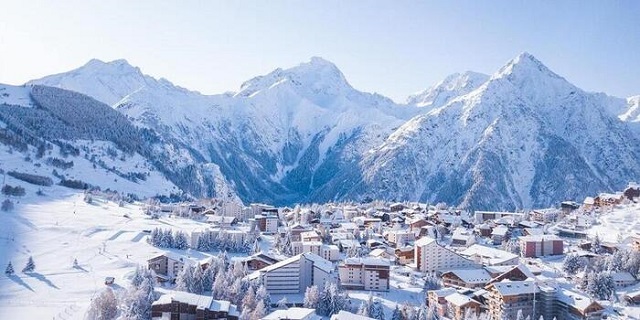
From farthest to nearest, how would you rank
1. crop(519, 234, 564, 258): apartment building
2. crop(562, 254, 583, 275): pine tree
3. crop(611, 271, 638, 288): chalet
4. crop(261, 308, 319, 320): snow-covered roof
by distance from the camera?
crop(519, 234, 564, 258): apartment building, crop(562, 254, 583, 275): pine tree, crop(611, 271, 638, 288): chalet, crop(261, 308, 319, 320): snow-covered roof

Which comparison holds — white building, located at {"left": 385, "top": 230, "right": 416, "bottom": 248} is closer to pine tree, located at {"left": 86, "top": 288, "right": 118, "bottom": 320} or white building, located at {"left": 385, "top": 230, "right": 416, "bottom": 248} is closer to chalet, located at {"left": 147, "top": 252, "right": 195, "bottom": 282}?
chalet, located at {"left": 147, "top": 252, "right": 195, "bottom": 282}

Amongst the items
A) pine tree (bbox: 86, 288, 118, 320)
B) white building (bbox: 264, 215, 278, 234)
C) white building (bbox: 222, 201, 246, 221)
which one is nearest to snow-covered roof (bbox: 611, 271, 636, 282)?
pine tree (bbox: 86, 288, 118, 320)

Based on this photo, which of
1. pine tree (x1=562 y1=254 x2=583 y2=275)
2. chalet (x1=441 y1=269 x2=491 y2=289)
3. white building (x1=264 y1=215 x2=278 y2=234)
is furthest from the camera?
white building (x1=264 y1=215 x2=278 y2=234)

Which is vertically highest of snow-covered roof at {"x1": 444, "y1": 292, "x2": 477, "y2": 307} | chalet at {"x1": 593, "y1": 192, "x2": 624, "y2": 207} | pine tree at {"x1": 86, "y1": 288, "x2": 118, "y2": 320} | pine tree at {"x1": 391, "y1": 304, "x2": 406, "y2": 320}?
chalet at {"x1": 593, "y1": 192, "x2": 624, "y2": 207}

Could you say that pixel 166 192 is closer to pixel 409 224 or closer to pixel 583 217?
pixel 409 224

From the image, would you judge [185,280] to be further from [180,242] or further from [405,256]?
[405,256]

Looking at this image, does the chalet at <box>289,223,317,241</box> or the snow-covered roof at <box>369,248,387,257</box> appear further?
the chalet at <box>289,223,317,241</box>

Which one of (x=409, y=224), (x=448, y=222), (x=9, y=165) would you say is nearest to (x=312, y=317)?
(x=409, y=224)
